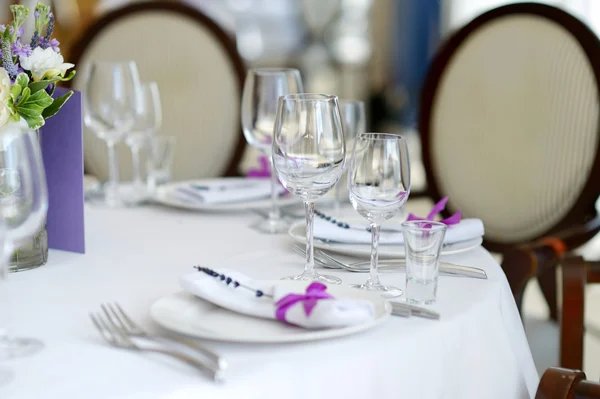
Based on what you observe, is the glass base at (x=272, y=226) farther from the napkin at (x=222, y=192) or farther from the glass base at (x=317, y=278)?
the glass base at (x=317, y=278)

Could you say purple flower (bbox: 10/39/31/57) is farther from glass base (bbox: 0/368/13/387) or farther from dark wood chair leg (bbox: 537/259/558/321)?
dark wood chair leg (bbox: 537/259/558/321)

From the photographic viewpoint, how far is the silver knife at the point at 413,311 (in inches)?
34.0

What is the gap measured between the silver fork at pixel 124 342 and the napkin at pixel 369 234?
385 millimetres

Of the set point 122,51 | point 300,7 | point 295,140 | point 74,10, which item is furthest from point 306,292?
point 300,7

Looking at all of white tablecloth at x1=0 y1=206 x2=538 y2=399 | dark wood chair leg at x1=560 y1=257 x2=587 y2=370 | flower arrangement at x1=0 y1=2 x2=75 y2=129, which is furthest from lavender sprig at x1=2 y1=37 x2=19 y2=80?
dark wood chair leg at x1=560 y1=257 x2=587 y2=370

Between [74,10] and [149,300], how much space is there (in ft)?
13.5

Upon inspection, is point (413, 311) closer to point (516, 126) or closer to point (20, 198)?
point (20, 198)

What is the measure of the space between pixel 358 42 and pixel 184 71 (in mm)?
3915

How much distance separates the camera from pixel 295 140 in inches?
36.3

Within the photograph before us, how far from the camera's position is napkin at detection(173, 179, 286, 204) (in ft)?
4.84

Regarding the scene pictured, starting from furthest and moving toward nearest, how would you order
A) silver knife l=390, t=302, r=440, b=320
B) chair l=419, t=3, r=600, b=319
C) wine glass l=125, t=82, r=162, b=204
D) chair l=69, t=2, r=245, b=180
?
chair l=69, t=2, r=245, b=180
chair l=419, t=3, r=600, b=319
wine glass l=125, t=82, r=162, b=204
silver knife l=390, t=302, r=440, b=320

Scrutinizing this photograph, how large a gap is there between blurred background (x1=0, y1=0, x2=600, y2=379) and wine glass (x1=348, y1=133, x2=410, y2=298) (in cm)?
433

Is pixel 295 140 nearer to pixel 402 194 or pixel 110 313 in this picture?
pixel 402 194

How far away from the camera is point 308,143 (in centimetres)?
92
